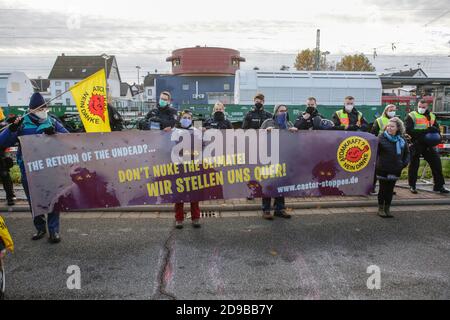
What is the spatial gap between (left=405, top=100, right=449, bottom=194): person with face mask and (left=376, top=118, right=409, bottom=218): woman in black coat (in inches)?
61.9

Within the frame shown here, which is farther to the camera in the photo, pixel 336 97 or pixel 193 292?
pixel 336 97

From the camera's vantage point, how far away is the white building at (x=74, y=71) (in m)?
63.7

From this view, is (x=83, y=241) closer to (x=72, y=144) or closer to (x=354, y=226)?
(x=72, y=144)

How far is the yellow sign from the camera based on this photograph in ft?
20.6

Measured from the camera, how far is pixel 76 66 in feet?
214

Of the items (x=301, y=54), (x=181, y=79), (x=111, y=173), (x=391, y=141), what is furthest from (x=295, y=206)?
(x=301, y=54)

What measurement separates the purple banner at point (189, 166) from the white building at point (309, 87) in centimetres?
1520

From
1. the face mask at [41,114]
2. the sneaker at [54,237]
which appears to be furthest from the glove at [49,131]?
the sneaker at [54,237]

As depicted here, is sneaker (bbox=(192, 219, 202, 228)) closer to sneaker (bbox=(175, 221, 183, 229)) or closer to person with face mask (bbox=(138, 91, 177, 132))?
sneaker (bbox=(175, 221, 183, 229))

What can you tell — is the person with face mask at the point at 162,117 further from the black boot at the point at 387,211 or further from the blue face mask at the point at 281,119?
the black boot at the point at 387,211

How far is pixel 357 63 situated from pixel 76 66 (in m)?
52.2

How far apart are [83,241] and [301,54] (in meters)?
75.4
